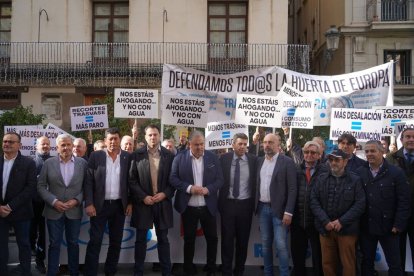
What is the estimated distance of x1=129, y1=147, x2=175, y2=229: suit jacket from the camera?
24.7 ft

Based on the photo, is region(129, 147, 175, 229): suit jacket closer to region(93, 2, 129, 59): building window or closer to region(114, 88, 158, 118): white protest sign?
region(114, 88, 158, 118): white protest sign

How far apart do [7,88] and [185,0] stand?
775 centimetres

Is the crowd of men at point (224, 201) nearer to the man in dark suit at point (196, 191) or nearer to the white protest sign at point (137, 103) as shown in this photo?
the man in dark suit at point (196, 191)

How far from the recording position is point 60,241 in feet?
24.2

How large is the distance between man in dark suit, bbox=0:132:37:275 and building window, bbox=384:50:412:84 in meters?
20.0

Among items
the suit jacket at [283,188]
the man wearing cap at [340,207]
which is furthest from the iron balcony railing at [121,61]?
the man wearing cap at [340,207]

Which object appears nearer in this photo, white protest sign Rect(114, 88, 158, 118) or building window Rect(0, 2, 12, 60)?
white protest sign Rect(114, 88, 158, 118)

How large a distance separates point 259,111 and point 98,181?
3495 mm

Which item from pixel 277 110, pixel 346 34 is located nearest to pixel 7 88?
pixel 346 34

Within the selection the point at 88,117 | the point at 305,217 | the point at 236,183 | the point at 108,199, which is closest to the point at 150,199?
the point at 108,199

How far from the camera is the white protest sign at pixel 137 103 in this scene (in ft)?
33.0

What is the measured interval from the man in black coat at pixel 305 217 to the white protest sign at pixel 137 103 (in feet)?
11.2

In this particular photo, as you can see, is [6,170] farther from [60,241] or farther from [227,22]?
[227,22]

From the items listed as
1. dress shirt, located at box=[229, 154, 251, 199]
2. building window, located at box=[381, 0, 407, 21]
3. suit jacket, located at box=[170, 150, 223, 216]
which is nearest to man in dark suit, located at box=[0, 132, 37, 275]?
suit jacket, located at box=[170, 150, 223, 216]
